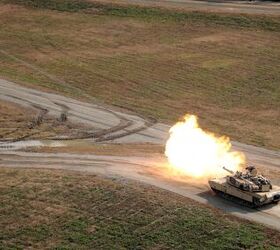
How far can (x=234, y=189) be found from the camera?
3966 cm

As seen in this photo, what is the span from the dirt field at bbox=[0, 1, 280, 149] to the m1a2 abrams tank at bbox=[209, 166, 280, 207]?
14.6 m

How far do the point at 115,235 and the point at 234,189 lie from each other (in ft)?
30.9

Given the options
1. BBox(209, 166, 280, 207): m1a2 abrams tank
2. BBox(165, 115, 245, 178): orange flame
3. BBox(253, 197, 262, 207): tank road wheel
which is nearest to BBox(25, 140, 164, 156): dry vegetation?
BBox(165, 115, 245, 178): orange flame

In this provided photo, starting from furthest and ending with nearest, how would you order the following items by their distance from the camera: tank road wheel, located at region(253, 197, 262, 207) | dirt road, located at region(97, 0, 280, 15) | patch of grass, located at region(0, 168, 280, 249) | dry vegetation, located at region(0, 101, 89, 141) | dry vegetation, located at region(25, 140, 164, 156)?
dirt road, located at region(97, 0, 280, 15), dry vegetation, located at region(0, 101, 89, 141), dry vegetation, located at region(25, 140, 164, 156), tank road wheel, located at region(253, 197, 262, 207), patch of grass, located at region(0, 168, 280, 249)

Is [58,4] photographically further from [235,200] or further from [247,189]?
[247,189]

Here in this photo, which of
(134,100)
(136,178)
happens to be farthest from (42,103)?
(136,178)

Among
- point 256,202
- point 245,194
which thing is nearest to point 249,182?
point 245,194

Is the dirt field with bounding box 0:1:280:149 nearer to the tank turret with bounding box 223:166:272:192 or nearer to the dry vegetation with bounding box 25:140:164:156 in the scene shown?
Result: the dry vegetation with bounding box 25:140:164:156

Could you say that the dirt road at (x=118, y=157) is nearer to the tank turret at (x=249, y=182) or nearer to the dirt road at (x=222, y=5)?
the tank turret at (x=249, y=182)

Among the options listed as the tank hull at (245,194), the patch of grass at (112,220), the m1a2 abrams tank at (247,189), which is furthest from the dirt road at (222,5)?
the patch of grass at (112,220)

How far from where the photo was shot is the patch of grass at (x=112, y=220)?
116 feet

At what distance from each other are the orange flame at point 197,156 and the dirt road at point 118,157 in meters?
Answer: 1.44

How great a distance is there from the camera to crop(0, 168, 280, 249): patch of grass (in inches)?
1390

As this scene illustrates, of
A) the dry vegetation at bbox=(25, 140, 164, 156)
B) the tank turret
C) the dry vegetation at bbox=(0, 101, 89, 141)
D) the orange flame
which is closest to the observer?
the tank turret
